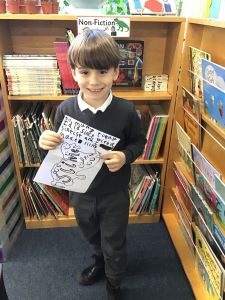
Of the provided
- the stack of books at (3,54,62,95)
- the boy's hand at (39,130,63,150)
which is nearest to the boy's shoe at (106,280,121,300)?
the boy's hand at (39,130,63,150)

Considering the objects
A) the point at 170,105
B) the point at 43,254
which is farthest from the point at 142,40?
the point at 43,254

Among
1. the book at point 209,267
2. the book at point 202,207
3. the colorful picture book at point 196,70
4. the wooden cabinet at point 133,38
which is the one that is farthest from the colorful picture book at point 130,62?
the book at point 209,267

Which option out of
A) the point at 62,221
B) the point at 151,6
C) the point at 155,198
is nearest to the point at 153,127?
the point at 155,198

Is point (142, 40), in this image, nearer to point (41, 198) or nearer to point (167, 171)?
point (167, 171)

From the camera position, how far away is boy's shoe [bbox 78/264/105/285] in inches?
55.2

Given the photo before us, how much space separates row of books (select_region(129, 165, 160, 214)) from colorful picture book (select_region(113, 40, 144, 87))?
0.53m

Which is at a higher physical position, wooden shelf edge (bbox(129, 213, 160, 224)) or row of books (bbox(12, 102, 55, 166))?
row of books (bbox(12, 102, 55, 166))

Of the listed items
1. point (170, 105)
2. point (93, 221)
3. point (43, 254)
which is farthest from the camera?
point (43, 254)

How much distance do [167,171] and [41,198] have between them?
750 millimetres

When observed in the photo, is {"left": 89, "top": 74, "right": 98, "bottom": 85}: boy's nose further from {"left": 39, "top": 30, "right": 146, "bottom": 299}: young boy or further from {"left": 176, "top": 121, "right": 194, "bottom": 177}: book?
{"left": 176, "top": 121, "right": 194, "bottom": 177}: book

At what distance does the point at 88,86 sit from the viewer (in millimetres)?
934

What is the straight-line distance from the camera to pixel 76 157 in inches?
40.9

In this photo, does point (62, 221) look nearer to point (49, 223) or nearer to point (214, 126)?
point (49, 223)

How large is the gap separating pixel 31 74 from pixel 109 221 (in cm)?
77
